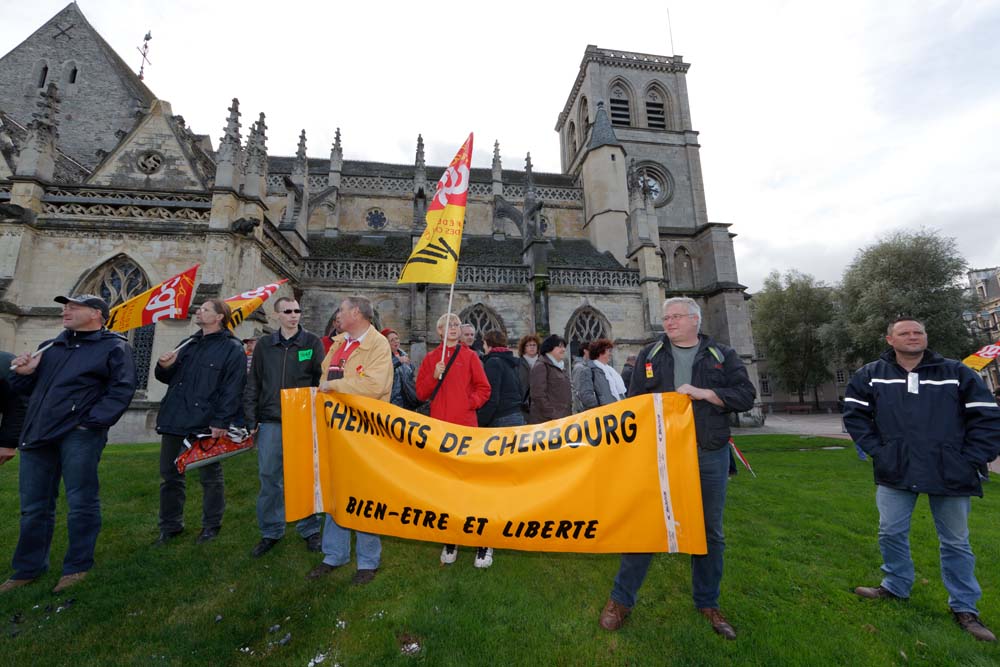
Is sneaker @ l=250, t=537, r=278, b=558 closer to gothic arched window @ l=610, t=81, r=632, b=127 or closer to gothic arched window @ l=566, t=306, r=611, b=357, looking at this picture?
gothic arched window @ l=566, t=306, r=611, b=357

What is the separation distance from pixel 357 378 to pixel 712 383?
2820mm

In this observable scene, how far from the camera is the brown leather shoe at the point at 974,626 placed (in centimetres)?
289

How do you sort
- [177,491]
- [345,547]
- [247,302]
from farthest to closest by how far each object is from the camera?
[247,302] → [177,491] → [345,547]

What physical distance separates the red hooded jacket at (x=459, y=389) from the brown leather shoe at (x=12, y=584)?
3518 millimetres

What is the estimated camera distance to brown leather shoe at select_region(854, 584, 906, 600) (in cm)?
342

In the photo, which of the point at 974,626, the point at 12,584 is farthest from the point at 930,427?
the point at 12,584

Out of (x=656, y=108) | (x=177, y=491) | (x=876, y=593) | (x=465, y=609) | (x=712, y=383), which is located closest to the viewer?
(x=712, y=383)

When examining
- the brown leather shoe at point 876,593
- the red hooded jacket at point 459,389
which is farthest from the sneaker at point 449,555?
the brown leather shoe at point 876,593

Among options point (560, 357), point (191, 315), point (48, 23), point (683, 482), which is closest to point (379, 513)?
point (683, 482)

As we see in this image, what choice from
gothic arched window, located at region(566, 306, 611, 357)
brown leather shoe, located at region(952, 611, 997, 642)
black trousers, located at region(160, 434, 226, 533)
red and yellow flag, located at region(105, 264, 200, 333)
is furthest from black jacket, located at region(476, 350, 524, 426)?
gothic arched window, located at region(566, 306, 611, 357)

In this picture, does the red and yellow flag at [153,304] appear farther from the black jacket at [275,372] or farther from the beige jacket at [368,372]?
the beige jacket at [368,372]

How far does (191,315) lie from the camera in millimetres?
11773

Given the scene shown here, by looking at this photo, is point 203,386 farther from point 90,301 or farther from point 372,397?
point 372,397

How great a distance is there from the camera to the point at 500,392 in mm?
4793
